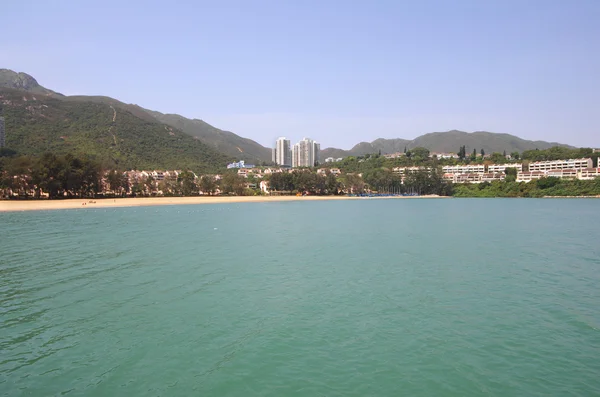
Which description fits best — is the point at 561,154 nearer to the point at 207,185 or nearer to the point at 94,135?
the point at 207,185

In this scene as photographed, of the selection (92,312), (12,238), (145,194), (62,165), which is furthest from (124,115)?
(92,312)

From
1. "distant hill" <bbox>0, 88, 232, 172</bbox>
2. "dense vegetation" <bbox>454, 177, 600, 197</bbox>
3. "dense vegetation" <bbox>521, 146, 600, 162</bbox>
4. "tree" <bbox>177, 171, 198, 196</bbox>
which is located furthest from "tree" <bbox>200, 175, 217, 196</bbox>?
"dense vegetation" <bbox>521, 146, 600, 162</bbox>

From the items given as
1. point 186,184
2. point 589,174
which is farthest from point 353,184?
point 589,174

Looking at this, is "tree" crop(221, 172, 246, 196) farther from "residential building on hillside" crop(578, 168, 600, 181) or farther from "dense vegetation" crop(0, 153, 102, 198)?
"residential building on hillside" crop(578, 168, 600, 181)

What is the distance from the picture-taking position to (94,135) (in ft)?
374

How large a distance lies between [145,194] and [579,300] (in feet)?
259

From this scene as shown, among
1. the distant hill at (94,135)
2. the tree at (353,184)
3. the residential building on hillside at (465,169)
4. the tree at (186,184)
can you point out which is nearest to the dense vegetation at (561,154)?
the residential building on hillside at (465,169)

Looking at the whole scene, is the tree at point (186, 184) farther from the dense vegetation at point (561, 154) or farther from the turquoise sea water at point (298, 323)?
the dense vegetation at point (561, 154)

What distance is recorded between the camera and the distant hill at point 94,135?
9981 centimetres

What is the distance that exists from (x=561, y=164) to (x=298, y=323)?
160 meters

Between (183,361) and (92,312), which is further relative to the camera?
(92,312)

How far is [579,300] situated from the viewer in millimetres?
11789

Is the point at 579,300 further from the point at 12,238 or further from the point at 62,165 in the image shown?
the point at 62,165

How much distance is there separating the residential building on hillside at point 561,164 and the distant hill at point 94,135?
12002 centimetres
